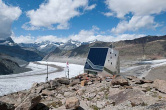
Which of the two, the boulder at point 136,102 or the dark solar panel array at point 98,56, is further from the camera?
the dark solar panel array at point 98,56

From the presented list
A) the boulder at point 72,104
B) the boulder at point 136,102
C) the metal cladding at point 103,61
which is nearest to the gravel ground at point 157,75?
the metal cladding at point 103,61

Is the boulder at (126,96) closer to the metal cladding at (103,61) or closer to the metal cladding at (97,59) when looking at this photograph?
the metal cladding at (103,61)

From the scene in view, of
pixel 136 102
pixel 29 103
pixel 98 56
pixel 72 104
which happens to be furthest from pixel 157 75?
pixel 29 103

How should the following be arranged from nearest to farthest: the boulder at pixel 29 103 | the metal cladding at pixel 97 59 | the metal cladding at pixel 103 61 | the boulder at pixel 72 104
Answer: the boulder at pixel 29 103
the boulder at pixel 72 104
the metal cladding at pixel 103 61
the metal cladding at pixel 97 59

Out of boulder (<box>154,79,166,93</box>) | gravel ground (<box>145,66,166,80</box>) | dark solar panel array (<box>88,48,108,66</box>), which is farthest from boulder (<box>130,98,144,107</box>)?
gravel ground (<box>145,66,166,80</box>)

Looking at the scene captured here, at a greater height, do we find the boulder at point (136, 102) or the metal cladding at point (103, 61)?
the metal cladding at point (103, 61)

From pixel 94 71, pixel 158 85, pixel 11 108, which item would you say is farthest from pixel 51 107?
pixel 94 71

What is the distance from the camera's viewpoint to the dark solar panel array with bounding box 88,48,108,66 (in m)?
30.9

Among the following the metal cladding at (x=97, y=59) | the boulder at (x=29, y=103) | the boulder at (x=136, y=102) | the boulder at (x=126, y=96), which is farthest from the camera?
the metal cladding at (x=97, y=59)

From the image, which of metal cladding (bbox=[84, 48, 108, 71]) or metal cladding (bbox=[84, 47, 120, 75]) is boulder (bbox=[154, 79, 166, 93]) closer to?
metal cladding (bbox=[84, 47, 120, 75])

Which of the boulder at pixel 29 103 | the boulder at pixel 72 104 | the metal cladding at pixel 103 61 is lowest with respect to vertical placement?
the boulder at pixel 72 104

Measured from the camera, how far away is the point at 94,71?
31016 millimetres

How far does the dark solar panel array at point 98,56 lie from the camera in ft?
102

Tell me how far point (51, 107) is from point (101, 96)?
169 inches
